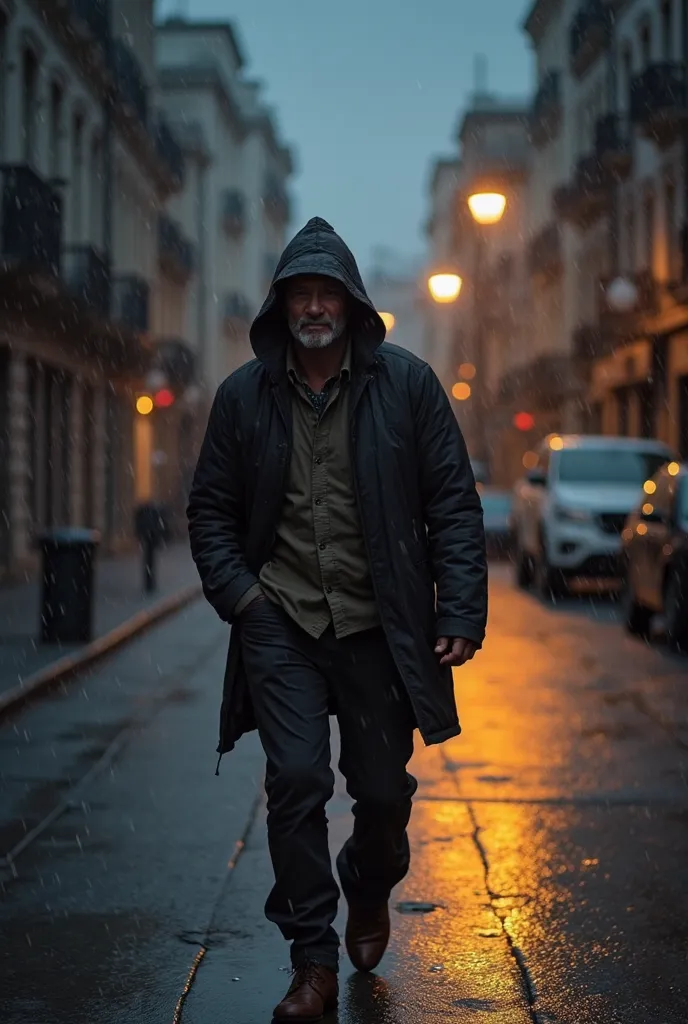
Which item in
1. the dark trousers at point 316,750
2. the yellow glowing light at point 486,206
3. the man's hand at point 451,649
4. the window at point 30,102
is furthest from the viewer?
the window at point 30,102

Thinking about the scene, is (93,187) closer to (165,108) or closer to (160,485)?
(160,485)

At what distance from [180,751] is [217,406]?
460cm

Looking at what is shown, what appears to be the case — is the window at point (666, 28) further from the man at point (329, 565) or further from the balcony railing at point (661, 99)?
the man at point (329, 565)

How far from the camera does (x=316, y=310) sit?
4559mm

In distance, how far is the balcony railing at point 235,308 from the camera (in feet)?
208

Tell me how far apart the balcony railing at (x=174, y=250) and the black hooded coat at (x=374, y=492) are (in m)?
41.6

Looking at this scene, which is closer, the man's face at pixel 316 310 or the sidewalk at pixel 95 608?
the man's face at pixel 316 310

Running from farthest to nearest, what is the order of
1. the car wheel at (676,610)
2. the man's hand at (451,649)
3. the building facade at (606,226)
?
the building facade at (606,226) → the car wheel at (676,610) → the man's hand at (451,649)

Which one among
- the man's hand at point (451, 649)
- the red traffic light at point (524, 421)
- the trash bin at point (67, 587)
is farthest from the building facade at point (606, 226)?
the man's hand at point (451, 649)

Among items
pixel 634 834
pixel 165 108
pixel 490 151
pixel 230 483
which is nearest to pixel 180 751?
pixel 634 834

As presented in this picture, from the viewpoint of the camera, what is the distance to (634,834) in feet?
22.2

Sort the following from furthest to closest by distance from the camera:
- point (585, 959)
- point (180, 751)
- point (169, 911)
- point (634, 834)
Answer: point (180, 751) < point (634, 834) < point (169, 911) < point (585, 959)

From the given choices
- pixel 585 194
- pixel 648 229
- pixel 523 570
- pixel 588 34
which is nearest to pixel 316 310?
pixel 523 570

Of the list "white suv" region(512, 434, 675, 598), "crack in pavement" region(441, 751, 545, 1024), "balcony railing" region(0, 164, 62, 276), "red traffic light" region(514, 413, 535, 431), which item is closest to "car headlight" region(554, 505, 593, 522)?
"white suv" region(512, 434, 675, 598)
